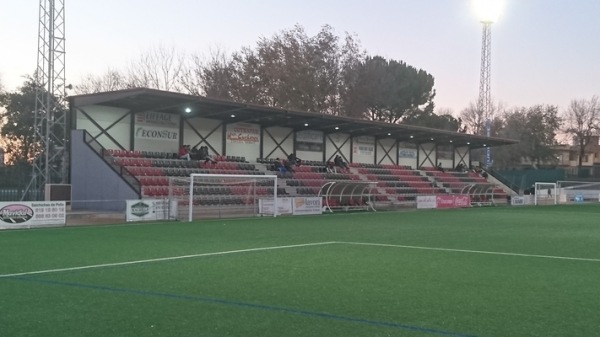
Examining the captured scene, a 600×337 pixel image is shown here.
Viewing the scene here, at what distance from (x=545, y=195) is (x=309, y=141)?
1998 centimetres

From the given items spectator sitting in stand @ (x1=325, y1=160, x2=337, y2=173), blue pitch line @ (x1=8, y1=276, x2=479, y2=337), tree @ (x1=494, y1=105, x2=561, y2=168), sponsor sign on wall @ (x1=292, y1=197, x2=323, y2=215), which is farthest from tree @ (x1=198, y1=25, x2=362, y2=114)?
blue pitch line @ (x1=8, y1=276, x2=479, y2=337)

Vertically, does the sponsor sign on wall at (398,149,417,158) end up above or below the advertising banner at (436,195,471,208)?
above

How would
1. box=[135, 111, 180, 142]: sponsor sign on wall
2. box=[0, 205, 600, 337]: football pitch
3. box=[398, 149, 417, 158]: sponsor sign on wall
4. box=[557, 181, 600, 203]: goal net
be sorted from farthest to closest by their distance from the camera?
box=[557, 181, 600, 203]: goal net < box=[398, 149, 417, 158]: sponsor sign on wall < box=[135, 111, 180, 142]: sponsor sign on wall < box=[0, 205, 600, 337]: football pitch

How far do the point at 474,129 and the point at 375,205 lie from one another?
51.7 metres

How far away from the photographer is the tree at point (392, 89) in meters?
62.1

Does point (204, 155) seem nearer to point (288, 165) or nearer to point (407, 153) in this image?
point (288, 165)

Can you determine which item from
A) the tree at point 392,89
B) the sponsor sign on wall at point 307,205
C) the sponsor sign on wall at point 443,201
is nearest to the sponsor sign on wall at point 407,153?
the sponsor sign on wall at point 443,201

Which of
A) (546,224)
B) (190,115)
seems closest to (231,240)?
(546,224)

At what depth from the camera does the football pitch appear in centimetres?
689

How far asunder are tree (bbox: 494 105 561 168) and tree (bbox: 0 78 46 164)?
57906 millimetres

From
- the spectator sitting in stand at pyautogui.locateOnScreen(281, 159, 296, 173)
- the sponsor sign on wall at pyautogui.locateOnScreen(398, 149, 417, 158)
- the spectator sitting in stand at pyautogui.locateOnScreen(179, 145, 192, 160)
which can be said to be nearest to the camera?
the spectator sitting in stand at pyautogui.locateOnScreen(179, 145, 192, 160)

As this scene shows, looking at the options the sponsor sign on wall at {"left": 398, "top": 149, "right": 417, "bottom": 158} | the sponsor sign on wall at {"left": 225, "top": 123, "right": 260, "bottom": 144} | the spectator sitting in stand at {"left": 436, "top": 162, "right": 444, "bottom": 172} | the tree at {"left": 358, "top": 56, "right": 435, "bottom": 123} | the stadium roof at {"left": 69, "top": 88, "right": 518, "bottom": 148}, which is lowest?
the spectator sitting in stand at {"left": 436, "top": 162, "right": 444, "bottom": 172}

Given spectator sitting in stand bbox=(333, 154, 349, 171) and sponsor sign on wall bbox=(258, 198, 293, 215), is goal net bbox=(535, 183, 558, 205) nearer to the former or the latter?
spectator sitting in stand bbox=(333, 154, 349, 171)

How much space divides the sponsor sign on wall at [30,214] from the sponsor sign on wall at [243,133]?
1609 cm
